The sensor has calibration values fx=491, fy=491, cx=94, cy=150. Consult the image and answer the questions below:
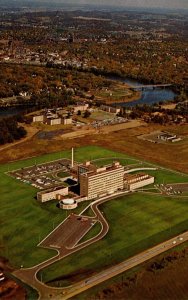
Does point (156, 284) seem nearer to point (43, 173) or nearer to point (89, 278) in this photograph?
point (89, 278)

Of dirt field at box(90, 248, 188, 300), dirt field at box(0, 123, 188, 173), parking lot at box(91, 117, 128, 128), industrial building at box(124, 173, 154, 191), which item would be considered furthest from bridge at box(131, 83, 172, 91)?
dirt field at box(90, 248, 188, 300)

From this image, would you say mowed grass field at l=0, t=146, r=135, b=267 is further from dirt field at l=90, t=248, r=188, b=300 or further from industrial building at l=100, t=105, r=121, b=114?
industrial building at l=100, t=105, r=121, b=114

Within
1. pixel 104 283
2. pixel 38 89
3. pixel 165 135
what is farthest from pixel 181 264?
pixel 38 89

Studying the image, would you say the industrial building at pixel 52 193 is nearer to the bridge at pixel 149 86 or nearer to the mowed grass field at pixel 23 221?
the mowed grass field at pixel 23 221

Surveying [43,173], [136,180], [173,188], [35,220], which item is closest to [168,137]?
[173,188]

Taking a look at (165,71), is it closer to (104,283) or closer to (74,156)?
(74,156)
